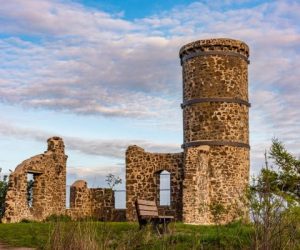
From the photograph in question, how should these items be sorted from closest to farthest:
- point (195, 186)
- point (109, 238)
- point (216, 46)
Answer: point (109, 238) < point (195, 186) < point (216, 46)

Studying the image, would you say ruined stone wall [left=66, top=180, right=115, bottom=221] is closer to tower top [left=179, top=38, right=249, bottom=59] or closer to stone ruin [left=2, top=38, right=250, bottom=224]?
stone ruin [left=2, top=38, right=250, bottom=224]

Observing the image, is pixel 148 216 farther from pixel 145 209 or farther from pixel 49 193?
pixel 49 193

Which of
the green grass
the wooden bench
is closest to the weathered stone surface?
the wooden bench

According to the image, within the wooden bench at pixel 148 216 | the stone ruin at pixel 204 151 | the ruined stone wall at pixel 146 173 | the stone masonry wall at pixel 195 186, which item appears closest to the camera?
the wooden bench at pixel 148 216

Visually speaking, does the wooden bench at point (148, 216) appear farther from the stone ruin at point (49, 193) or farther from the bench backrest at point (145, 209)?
the stone ruin at point (49, 193)

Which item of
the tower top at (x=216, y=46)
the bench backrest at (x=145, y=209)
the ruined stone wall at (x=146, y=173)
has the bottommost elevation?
the bench backrest at (x=145, y=209)

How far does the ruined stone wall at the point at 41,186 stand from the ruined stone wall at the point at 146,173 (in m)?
2.87

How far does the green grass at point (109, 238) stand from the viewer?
7.14 m

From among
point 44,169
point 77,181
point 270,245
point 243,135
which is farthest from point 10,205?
point 270,245

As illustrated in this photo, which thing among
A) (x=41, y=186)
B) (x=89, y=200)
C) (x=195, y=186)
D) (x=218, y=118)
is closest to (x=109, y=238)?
(x=195, y=186)

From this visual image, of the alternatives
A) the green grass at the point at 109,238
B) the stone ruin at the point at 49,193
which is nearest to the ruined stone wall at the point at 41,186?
the stone ruin at the point at 49,193

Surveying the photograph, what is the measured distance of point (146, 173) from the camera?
22.6 meters

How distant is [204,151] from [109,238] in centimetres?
1264

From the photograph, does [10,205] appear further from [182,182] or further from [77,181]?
[182,182]
